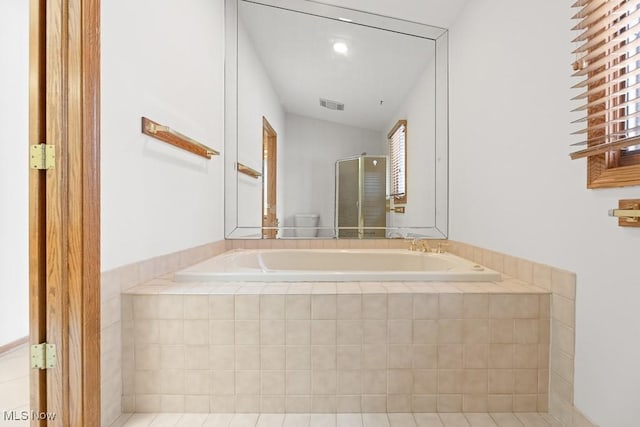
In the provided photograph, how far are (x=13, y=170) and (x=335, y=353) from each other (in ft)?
7.80

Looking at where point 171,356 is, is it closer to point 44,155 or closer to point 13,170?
point 44,155

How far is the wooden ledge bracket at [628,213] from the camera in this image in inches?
38.3

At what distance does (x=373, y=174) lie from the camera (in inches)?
107

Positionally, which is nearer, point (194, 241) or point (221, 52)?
point (194, 241)

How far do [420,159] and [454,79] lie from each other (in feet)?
2.09

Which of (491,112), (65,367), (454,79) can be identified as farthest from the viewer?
(454,79)

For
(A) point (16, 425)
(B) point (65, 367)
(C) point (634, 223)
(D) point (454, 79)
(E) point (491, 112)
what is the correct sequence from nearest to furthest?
(C) point (634, 223), (B) point (65, 367), (A) point (16, 425), (E) point (491, 112), (D) point (454, 79)

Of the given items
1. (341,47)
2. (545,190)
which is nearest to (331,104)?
(341,47)

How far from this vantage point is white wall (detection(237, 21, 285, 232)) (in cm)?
271

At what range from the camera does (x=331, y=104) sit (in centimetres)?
274

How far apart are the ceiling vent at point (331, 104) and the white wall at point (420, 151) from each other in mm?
430

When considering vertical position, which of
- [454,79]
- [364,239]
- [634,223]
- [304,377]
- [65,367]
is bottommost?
[304,377]

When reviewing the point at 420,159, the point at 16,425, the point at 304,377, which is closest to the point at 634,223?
the point at 304,377

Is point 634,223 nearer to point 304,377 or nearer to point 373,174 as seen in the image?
point 304,377
